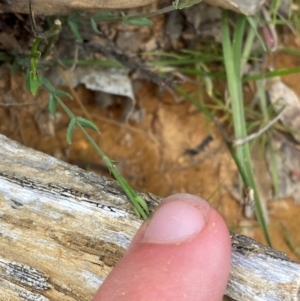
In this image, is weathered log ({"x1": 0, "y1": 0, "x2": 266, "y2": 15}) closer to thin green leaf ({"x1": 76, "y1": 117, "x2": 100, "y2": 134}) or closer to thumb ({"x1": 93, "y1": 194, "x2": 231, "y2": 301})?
thin green leaf ({"x1": 76, "y1": 117, "x2": 100, "y2": 134})

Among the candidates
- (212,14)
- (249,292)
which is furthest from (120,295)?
(212,14)

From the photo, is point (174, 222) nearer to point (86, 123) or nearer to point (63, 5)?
point (86, 123)

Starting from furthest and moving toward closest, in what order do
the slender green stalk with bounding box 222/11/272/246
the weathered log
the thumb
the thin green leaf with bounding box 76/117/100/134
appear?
the slender green stalk with bounding box 222/11/272/246 → the weathered log → the thin green leaf with bounding box 76/117/100/134 → the thumb

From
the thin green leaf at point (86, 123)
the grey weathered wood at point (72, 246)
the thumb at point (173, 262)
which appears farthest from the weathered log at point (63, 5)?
the thumb at point (173, 262)

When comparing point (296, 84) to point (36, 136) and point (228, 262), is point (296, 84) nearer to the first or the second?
point (36, 136)

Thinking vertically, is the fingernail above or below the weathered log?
below

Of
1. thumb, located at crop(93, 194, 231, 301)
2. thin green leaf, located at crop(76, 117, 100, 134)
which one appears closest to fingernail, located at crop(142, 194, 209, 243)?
thumb, located at crop(93, 194, 231, 301)
